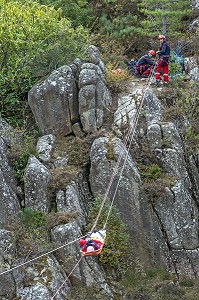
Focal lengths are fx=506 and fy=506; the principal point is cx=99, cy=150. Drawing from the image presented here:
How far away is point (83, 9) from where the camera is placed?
2509cm

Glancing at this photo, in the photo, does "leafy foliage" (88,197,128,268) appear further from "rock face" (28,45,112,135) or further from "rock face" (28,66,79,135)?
"rock face" (28,66,79,135)

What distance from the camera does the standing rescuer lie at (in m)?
19.1

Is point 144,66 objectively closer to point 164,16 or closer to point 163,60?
point 163,60

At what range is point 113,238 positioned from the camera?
14.8 metres

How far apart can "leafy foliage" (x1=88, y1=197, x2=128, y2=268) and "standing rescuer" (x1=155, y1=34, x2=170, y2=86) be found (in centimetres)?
657

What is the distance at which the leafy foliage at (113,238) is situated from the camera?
14508 mm

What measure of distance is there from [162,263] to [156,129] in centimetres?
446

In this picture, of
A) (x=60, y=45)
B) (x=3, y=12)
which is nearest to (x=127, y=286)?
(x=60, y=45)

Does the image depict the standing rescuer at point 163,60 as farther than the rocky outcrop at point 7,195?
Yes

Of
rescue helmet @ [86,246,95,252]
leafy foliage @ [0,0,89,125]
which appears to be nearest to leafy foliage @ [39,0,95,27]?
leafy foliage @ [0,0,89,125]

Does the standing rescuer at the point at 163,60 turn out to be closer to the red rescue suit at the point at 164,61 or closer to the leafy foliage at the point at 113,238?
the red rescue suit at the point at 164,61

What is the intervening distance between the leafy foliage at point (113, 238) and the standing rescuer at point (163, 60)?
6.57 meters

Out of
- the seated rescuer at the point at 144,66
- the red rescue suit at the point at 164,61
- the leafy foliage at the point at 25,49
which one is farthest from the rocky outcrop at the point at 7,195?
the seated rescuer at the point at 144,66

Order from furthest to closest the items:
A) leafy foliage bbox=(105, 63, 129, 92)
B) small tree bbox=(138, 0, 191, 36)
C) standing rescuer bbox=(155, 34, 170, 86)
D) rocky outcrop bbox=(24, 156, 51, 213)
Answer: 1. small tree bbox=(138, 0, 191, 36)
2. leafy foliage bbox=(105, 63, 129, 92)
3. standing rescuer bbox=(155, 34, 170, 86)
4. rocky outcrop bbox=(24, 156, 51, 213)
